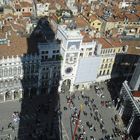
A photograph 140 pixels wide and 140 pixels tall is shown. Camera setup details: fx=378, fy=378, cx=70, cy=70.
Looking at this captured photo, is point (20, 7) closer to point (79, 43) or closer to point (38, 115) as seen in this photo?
point (79, 43)

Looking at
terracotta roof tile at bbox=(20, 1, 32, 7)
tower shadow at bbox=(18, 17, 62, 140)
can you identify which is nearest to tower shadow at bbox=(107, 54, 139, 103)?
tower shadow at bbox=(18, 17, 62, 140)

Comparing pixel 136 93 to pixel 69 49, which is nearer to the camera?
pixel 136 93

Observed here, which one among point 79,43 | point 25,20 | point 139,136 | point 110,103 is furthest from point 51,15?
point 139,136

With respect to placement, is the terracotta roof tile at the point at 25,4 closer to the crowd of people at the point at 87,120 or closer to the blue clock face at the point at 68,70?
the blue clock face at the point at 68,70

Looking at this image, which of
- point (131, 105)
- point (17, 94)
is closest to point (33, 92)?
point (17, 94)

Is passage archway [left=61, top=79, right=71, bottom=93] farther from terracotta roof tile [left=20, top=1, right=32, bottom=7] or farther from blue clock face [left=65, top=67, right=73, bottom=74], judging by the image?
terracotta roof tile [left=20, top=1, right=32, bottom=7]

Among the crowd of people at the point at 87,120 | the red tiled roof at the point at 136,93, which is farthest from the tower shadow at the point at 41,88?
the red tiled roof at the point at 136,93

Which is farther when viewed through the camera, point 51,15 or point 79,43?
point 51,15

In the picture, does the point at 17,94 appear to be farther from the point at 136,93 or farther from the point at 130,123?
the point at 136,93
